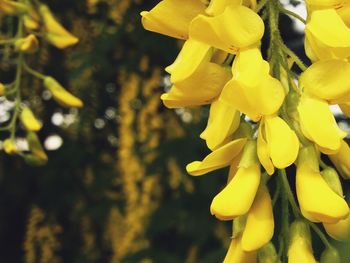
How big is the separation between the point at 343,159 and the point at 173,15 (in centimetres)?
18

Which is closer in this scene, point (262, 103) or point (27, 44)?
point (262, 103)

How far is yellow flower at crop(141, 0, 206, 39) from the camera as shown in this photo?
0.69 m

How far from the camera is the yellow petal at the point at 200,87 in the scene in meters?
0.68

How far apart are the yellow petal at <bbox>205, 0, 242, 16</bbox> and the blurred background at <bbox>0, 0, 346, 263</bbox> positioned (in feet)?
2.07

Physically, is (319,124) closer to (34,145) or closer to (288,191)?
(288,191)

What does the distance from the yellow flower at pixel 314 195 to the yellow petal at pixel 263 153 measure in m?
0.03

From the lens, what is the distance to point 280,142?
64cm

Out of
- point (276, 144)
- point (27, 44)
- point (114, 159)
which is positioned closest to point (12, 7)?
point (27, 44)

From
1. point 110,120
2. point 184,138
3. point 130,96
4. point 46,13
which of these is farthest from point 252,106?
point 110,120

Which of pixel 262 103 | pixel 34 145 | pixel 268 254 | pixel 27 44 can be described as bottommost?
pixel 34 145

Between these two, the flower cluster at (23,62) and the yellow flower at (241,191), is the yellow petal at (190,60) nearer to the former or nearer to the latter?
the yellow flower at (241,191)

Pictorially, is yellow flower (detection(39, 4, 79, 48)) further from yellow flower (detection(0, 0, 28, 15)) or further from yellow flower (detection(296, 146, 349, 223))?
yellow flower (detection(296, 146, 349, 223))

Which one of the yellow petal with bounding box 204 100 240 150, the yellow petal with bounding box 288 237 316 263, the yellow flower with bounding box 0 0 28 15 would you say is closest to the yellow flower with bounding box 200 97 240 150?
the yellow petal with bounding box 204 100 240 150

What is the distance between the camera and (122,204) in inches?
84.7
